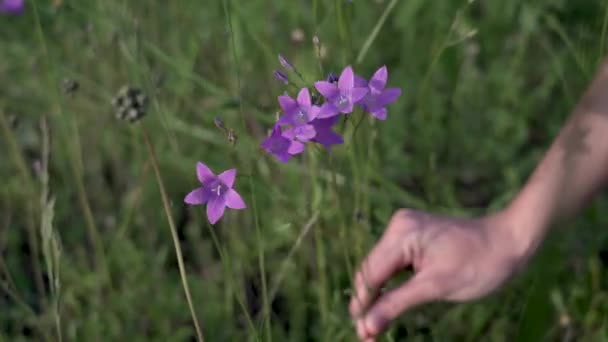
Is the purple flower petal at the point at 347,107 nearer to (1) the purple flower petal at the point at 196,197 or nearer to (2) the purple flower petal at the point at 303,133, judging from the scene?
(2) the purple flower petal at the point at 303,133

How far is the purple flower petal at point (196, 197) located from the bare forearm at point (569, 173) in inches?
18.6

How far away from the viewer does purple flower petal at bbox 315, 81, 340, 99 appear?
2.89 feet

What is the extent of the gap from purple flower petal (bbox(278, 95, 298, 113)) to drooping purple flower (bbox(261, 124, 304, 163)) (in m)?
0.02

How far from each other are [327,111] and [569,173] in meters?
0.40

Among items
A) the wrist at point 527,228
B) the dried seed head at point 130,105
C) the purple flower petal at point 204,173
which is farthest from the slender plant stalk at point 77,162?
the wrist at point 527,228

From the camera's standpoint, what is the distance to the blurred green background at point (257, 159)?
1554 millimetres

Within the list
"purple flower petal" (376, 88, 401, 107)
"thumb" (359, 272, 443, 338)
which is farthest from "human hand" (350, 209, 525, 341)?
"purple flower petal" (376, 88, 401, 107)

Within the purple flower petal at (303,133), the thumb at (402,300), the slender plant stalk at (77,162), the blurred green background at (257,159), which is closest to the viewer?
the purple flower petal at (303,133)

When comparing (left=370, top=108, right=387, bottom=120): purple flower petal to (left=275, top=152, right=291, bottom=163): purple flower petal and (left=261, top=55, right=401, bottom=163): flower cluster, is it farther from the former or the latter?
(left=275, top=152, right=291, bottom=163): purple flower petal

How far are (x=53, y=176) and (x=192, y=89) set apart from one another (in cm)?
51

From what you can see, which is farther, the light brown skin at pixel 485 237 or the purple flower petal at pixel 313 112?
the light brown skin at pixel 485 237

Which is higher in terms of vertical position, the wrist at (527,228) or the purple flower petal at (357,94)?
the purple flower petal at (357,94)

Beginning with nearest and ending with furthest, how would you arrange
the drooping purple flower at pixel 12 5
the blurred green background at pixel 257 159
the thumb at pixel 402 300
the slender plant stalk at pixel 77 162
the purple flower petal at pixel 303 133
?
1. the purple flower petal at pixel 303 133
2. the thumb at pixel 402 300
3. the slender plant stalk at pixel 77 162
4. the blurred green background at pixel 257 159
5. the drooping purple flower at pixel 12 5

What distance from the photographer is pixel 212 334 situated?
5.31ft
